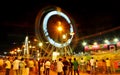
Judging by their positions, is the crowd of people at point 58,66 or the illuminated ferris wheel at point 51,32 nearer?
the crowd of people at point 58,66

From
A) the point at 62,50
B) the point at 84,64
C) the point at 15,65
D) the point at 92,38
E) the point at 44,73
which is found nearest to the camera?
the point at 15,65

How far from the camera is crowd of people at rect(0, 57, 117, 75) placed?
63.5 feet

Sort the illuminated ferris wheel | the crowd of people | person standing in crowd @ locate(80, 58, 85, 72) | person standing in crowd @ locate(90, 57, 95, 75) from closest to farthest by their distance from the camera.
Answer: the crowd of people, person standing in crowd @ locate(90, 57, 95, 75), person standing in crowd @ locate(80, 58, 85, 72), the illuminated ferris wheel

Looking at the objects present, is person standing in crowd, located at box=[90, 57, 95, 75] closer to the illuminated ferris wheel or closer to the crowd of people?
the crowd of people

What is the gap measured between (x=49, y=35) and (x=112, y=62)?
23753mm

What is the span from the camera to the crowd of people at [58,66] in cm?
1934

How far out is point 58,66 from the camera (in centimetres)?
1880

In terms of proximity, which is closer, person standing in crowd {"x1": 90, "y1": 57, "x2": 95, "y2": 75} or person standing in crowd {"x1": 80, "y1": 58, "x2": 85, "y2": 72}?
person standing in crowd {"x1": 90, "y1": 57, "x2": 95, "y2": 75}

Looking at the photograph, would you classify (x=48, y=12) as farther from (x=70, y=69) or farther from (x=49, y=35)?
(x=70, y=69)

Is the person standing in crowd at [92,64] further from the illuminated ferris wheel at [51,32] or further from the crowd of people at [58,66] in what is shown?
the illuminated ferris wheel at [51,32]

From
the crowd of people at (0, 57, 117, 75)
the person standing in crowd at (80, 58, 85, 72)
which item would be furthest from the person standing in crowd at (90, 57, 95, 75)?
the person standing in crowd at (80, 58, 85, 72)

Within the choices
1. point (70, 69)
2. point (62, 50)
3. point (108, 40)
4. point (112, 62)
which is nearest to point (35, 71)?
point (70, 69)

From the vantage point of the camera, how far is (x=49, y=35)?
4862cm

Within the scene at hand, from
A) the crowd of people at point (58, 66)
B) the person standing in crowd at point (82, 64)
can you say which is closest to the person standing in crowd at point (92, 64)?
the crowd of people at point (58, 66)
